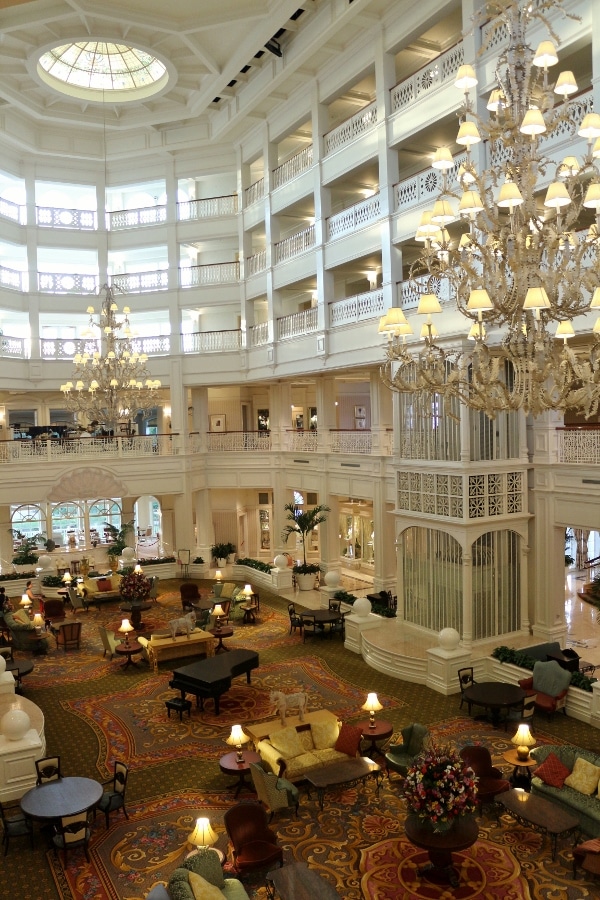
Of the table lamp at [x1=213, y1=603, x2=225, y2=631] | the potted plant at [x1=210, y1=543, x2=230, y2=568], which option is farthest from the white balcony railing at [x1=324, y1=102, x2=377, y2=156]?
the potted plant at [x1=210, y1=543, x2=230, y2=568]

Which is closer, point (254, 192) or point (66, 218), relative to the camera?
point (254, 192)

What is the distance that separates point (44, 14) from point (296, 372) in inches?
403

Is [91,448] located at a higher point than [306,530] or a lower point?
higher

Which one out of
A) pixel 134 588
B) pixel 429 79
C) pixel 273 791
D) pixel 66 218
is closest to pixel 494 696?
pixel 273 791

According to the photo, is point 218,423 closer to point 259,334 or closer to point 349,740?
point 259,334

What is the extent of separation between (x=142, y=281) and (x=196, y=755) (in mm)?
17339

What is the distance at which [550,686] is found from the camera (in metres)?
11.4

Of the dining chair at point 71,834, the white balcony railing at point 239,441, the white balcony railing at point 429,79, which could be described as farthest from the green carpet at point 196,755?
the white balcony railing at point 429,79

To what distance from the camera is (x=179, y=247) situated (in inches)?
940

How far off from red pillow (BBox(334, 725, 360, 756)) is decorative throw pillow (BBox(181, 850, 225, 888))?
10.5ft

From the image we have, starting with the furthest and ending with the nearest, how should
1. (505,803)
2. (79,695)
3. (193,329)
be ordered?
(193,329) < (79,695) < (505,803)

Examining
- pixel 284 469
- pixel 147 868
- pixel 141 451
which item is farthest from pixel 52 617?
pixel 147 868

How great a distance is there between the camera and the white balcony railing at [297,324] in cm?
1895

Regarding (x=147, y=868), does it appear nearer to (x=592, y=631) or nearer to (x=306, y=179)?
(x=592, y=631)
